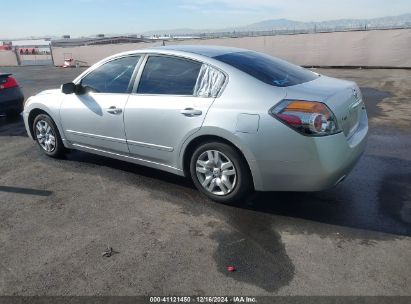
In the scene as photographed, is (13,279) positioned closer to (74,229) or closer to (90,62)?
(74,229)

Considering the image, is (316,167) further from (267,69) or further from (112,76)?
(112,76)

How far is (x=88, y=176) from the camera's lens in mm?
4953

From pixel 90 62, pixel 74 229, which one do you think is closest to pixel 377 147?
pixel 74 229

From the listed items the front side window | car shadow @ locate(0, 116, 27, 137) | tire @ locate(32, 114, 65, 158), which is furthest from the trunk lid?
car shadow @ locate(0, 116, 27, 137)

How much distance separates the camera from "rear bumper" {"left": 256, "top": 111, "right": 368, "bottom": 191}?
3.30 m

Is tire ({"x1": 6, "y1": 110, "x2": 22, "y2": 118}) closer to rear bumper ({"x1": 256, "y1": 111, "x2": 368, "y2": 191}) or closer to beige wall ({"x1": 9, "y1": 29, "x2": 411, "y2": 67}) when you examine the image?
rear bumper ({"x1": 256, "y1": 111, "x2": 368, "y2": 191})

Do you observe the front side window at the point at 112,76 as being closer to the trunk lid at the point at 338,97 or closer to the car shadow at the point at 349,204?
the car shadow at the point at 349,204

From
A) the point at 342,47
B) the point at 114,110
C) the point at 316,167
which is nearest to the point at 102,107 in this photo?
the point at 114,110

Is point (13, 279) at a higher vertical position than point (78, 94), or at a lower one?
lower

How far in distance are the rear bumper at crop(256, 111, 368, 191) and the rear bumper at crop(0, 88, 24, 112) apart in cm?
675

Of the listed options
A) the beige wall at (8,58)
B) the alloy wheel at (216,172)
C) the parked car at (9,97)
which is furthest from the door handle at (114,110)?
the beige wall at (8,58)

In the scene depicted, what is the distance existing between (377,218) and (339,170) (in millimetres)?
642

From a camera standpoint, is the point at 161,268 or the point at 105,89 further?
the point at 105,89

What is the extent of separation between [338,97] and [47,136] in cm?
417
